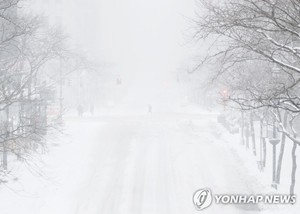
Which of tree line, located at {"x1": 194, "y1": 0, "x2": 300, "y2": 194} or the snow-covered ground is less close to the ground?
tree line, located at {"x1": 194, "y1": 0, "x2": 300, "y2": 194}

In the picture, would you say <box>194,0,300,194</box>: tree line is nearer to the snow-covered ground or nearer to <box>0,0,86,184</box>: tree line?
<box>0,0,86,184</box>: tree line

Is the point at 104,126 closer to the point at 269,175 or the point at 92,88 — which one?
the point at 269,175

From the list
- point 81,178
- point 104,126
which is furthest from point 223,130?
point 81,178

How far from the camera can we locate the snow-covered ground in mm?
Result: 19797

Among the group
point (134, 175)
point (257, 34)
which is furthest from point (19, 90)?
point (134, 175)

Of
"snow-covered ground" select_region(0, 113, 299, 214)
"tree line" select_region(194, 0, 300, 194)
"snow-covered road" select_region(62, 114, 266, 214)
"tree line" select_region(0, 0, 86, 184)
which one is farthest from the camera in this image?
"snow-covered road" select_region(62, 114, 266, 214)

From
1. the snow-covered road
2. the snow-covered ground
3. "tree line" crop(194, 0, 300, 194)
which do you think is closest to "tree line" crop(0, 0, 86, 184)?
the snow-covered ground

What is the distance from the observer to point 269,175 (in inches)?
944

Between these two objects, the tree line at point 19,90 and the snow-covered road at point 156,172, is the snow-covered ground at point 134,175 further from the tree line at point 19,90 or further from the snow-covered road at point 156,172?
the tree line at point 19,90

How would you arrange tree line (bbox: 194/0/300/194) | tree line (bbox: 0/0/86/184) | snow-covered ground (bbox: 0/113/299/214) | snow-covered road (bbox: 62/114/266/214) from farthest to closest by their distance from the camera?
snow-covered road (bbox: 62/114/266/214), snow-covered ground (bbox: 0/113/299/214), tree line (bbox: 0/0/86/184), tree line (bbox: 194/0/300/194)

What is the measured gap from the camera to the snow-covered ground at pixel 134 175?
19.8m

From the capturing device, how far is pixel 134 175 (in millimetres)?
24562

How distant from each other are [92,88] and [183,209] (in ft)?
189

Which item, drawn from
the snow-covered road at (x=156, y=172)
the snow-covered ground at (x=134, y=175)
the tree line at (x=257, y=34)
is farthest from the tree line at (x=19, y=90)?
the tree line at (x=257, y=34)
